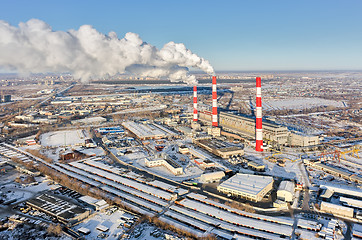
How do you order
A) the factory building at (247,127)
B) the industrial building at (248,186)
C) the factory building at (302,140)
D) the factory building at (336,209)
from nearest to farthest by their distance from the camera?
the factory building at (336,209), the industrial building at (248,186), the factory building at (302,140), the factory building at (247,127)

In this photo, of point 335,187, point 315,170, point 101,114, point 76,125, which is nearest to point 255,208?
point 335,187

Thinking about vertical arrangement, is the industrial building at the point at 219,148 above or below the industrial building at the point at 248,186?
above

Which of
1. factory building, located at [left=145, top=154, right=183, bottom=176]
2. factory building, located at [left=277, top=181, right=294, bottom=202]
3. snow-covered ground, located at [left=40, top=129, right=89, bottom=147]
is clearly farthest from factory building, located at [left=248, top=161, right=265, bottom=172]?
snow-covered ground, located at [left=40, top=129, right=89, bottom=147]

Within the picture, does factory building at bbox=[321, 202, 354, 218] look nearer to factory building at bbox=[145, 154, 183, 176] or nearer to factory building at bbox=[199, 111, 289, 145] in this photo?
factory building at bbox=[145, 154, 183, 176]

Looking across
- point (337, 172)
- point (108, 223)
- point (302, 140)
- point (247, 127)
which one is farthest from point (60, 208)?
point (302, 140)

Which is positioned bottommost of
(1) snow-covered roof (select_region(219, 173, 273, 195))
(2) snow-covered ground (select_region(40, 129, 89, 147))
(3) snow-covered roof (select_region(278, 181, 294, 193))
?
(3) snow-covered roof (select_region(278, 181, 294, 193))

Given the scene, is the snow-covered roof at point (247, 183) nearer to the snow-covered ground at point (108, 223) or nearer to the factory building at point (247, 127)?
the snow-covered ground at point (108, 223)

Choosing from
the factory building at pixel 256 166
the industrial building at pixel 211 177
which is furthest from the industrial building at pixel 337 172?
the industrial building at pixel 211 177

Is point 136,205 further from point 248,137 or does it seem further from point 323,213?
point 248,137
